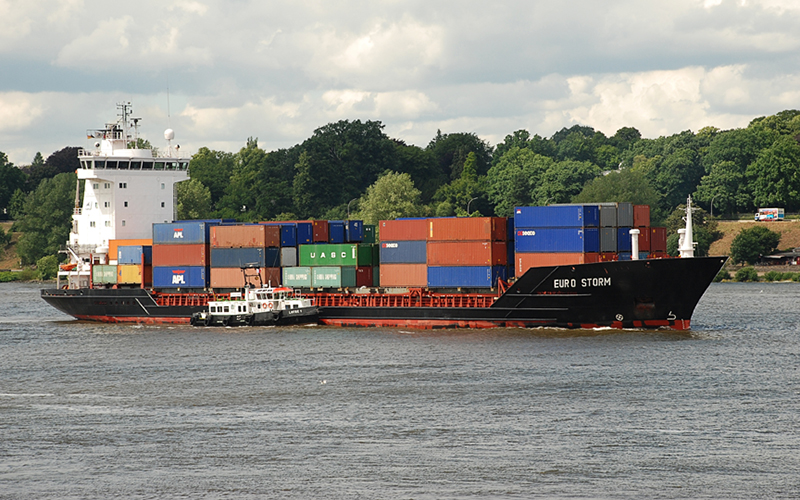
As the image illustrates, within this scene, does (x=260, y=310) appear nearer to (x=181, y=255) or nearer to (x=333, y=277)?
(x=333, y=277)

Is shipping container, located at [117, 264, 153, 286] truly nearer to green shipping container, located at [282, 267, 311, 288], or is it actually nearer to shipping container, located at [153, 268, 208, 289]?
shipping container, located at [153, 268, 208, 289]

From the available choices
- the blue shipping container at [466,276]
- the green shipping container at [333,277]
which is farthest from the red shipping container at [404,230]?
the green shipping container at [333,277]

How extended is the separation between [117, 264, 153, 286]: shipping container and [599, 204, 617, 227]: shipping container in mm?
31019

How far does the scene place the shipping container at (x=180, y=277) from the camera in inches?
2397

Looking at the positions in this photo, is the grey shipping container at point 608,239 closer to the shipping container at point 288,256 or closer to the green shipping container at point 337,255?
the green shipping container at point 337,255

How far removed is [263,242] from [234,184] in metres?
106

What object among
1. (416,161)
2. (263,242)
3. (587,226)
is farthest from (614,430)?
(416,161)

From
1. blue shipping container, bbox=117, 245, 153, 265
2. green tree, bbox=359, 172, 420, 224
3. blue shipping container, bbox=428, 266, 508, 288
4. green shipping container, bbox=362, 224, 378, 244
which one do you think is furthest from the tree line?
blue shipping container, bbox=428, 266, 508, 288

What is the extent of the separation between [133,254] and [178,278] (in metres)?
4.61

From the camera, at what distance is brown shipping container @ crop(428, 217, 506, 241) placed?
52.4 m

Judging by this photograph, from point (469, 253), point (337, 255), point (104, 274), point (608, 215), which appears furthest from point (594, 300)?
point (104, 274)

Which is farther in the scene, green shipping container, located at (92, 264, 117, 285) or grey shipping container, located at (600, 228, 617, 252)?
green shipping container, located at (92, 264, 117, 285)

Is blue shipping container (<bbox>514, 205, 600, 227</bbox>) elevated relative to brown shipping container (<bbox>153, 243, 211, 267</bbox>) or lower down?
elevated

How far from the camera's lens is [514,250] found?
53500 millimetres
